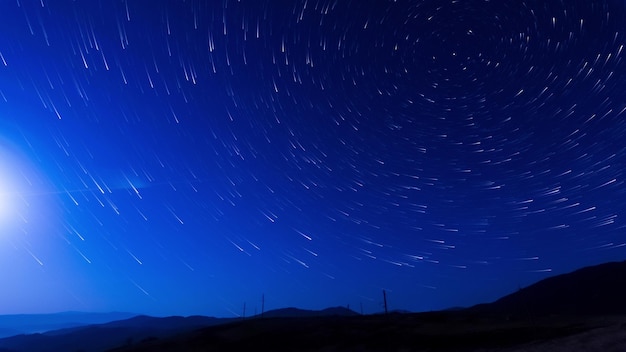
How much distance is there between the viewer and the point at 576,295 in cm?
10119

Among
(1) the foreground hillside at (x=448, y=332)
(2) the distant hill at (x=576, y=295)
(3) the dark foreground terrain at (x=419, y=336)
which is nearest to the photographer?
(3) the dark foreground terrain at (x=419, y=336)

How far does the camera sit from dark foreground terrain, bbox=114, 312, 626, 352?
26170 millimetres

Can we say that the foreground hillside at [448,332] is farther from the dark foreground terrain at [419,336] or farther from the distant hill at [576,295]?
the distant hill at [576,295]

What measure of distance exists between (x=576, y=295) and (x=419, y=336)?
273 ft

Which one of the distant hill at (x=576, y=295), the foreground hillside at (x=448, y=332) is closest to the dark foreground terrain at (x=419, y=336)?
the foreground hillside at (x=448, y=332)

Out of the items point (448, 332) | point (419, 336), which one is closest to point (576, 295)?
point (448, 332)

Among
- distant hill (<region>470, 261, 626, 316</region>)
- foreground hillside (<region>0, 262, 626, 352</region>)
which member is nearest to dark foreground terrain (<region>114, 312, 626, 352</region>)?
foreground hillside (<region>0, 262, 626, 352</region>)

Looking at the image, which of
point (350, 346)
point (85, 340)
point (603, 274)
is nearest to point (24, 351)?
point (85, 340)

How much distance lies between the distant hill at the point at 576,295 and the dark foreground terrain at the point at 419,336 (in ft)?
Answer: 122

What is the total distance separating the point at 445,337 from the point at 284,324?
31.8 metres

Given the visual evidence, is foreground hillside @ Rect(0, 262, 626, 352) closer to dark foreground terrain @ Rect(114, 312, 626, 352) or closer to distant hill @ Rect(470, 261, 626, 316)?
dark foreground terrain @ Rect(114, 312, 626, 352)

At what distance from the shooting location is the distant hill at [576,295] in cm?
8756

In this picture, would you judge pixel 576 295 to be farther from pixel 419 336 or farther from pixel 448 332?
pixel 419 336

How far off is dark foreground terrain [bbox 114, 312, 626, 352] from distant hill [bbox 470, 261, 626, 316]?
122 feet
